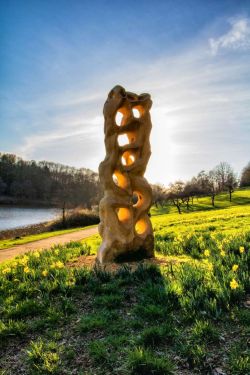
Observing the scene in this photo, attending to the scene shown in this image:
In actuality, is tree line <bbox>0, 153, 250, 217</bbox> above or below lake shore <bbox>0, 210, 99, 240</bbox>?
above

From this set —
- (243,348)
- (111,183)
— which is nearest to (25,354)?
(243,348)

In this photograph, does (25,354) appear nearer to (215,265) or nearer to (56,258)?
(215,265)

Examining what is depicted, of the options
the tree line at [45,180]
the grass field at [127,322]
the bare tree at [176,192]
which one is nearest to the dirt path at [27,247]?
the grass field at [127,322]

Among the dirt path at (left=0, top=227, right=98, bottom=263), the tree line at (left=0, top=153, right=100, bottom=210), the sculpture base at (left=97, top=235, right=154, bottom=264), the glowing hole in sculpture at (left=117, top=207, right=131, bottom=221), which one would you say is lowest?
the dirt path at (left=0, top=227, right=98, bottom=263)

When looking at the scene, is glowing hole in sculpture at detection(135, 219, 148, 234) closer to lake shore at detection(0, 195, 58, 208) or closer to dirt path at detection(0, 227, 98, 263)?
dirt path at detection(0, 227, 98, 263)

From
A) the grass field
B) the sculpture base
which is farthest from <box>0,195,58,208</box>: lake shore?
the grass field

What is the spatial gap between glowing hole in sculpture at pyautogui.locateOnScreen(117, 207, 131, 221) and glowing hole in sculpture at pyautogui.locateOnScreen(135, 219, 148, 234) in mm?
767

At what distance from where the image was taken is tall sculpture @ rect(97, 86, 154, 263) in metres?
9.91

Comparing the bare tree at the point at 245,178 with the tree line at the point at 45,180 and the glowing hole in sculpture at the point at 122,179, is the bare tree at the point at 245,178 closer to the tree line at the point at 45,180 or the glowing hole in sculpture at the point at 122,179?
the tree line at the point at 45,180

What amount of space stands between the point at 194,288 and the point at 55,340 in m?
2.71

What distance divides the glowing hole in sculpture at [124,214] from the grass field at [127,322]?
2288 millimetres

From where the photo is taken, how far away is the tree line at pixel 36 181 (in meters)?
88.4

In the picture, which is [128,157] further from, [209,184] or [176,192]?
[209,184]

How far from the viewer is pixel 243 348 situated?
4582 mm
